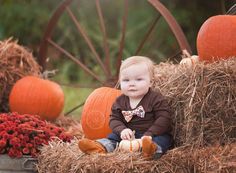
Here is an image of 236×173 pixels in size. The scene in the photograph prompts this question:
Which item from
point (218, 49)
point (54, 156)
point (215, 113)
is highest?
point (218, 49)

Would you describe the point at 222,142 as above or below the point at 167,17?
below

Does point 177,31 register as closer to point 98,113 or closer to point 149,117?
point 98,113

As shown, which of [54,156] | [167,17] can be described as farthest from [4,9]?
[54,156]

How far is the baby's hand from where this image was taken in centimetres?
380

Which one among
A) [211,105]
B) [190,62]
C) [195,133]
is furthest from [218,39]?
[195,133]

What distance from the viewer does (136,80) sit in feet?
12.9

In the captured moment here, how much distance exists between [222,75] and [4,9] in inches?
273

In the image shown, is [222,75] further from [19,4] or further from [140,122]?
[19,4]

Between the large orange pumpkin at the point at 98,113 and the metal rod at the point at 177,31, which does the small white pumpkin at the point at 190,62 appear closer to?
the large orange pumpkin at the point at 98,113

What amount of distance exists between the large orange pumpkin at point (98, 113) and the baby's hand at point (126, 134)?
2.11ft

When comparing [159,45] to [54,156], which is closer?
[54,156]

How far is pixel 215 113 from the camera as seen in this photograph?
3.61 meters

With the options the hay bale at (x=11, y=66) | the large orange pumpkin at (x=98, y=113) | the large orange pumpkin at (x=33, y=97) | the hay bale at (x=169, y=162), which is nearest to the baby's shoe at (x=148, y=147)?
the hay bale at (x=169, y=162)

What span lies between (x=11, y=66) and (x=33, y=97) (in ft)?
1.29
